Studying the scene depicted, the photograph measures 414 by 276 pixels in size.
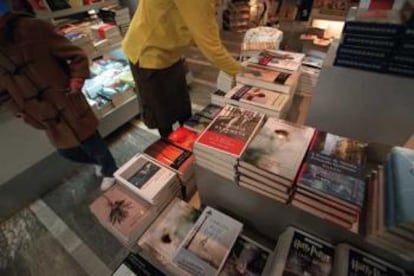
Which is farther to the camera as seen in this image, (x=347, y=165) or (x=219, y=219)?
(x=219, y=219)

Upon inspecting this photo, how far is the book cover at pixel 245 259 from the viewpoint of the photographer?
675 millimetres

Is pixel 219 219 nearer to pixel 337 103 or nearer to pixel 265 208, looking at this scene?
pixel 265 208

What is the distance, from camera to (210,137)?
2.44ft

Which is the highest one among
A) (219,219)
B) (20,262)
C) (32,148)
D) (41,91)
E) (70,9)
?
(70,9)

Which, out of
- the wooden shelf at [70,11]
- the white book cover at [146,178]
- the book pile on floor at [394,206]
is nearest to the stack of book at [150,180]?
the white book cover at [146,178]

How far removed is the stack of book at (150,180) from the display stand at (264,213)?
122mm

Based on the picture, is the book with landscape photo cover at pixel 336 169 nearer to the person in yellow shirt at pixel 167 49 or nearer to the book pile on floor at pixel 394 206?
the book pile on floor at pixel 394 206

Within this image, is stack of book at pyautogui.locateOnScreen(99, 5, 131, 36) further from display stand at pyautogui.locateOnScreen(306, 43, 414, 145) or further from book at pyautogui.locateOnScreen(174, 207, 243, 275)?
book at pyautogui.locateOnScreen(174, 207, 243, 275)

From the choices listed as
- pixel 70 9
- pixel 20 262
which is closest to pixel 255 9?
pixel 70 9

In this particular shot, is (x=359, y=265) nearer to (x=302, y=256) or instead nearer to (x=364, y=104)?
(x=302, y=256)

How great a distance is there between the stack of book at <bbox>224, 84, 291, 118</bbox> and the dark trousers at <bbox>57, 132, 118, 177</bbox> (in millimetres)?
1014

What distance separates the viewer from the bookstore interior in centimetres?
60

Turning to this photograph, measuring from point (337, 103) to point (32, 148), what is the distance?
1.88m

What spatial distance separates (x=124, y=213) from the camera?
875 mm
